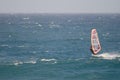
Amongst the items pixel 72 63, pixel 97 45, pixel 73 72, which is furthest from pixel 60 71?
pixel 97 45

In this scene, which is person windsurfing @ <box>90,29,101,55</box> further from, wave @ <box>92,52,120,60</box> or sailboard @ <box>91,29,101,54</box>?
wave @ <box>92,52,120,60</box>

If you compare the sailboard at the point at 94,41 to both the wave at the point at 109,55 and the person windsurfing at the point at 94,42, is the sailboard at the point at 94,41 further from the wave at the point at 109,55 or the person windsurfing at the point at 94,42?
the wave at the point at 109,55

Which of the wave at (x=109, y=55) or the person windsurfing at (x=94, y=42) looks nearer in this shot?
the person windsurfing at (x=94, y=42)

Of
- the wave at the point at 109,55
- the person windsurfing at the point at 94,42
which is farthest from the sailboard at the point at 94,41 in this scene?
the wave at the point at 109,55

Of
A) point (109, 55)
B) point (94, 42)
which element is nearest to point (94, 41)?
point (94, 42)

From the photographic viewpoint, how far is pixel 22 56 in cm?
11156

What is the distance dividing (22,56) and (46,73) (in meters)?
24.7

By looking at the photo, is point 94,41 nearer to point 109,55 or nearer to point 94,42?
point 94,42

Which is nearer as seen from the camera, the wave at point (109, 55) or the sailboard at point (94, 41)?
the sailboard at point (94, 41)

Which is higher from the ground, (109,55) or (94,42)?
(94,42)

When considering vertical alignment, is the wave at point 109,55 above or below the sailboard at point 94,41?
below

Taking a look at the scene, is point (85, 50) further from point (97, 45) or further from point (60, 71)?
point (60, 71)

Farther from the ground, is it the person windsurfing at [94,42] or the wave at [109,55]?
the person windsurfing at [94,42]

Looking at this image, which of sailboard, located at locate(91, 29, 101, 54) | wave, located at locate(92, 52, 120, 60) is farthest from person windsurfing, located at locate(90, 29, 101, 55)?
Answer: wave, located at locate(92, 52, 120, 60)
